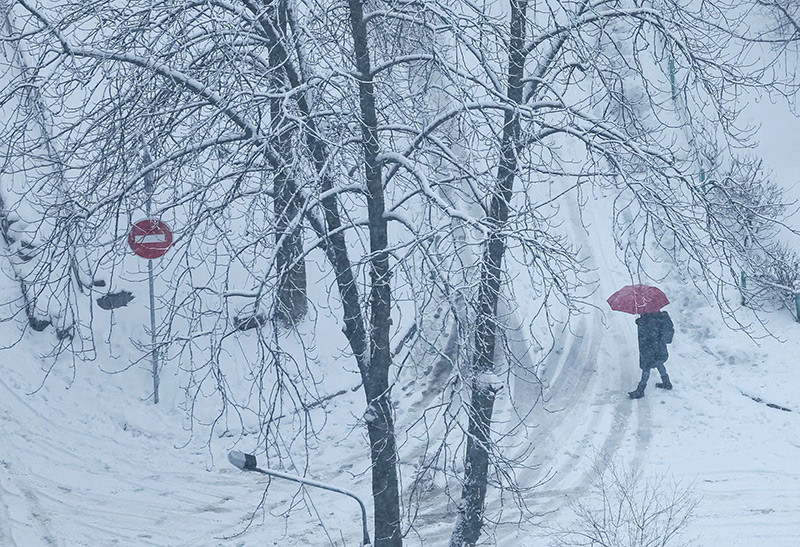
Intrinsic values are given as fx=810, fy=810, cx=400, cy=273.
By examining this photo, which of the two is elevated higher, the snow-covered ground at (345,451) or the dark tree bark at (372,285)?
the dark tree bark at (372,285)

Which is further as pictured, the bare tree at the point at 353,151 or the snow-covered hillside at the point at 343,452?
the snow-covered hillside at the point at 343,452

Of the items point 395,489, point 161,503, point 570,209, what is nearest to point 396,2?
point 395,489

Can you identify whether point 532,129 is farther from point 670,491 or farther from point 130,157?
point 670,491

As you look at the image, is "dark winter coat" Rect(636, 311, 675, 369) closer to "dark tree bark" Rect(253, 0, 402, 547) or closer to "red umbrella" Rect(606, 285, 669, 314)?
"red umbrella" Rect(606, 285, 669, 314)

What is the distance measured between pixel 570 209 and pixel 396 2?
1439 centimetres

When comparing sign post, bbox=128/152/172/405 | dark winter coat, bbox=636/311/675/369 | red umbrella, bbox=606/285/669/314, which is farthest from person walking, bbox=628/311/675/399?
sign post, bbox=128/152/172/405

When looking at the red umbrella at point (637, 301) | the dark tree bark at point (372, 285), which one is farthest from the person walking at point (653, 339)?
the dark tree bark at point (372, 285)

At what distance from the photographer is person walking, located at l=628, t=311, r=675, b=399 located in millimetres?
12438

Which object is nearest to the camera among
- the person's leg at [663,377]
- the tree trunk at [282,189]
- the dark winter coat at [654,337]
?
the tree trunk at [282,189]

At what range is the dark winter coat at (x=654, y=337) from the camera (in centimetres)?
1244

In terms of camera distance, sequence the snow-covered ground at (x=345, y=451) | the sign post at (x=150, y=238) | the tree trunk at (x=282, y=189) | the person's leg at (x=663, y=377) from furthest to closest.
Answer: the person's leg at (x=663, y=377) → the snow-covered ground at (x=345, y=451) → the sign post at (x=150, y=238) → the tree trunk at (x=282, y=189)

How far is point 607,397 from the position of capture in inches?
503

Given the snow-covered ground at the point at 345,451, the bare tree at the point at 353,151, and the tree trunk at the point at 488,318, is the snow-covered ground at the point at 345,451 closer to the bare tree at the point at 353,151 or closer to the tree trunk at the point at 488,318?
the tree trunk at the point at 488,318

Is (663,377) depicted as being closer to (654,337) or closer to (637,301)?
(654,337)
